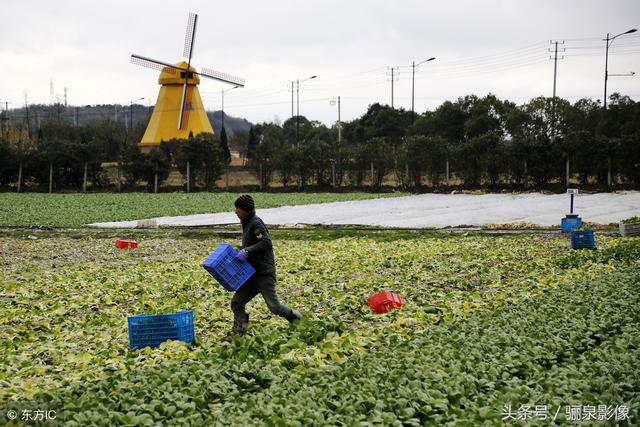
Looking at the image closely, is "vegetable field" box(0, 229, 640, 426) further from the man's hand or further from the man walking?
the man's hand

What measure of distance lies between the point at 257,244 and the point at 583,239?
44.1 feet

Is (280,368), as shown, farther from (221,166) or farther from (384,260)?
(221,166)

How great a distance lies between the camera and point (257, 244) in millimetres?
10875

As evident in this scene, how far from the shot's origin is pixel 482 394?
7652 mm

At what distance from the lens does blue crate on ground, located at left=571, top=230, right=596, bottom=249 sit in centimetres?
2097

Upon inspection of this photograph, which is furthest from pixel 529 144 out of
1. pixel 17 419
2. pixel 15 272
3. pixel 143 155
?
pixel 17 419

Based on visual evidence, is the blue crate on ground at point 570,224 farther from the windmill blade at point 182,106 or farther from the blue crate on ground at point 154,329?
the windmill blade at point 182,106

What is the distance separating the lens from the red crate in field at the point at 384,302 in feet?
43.0

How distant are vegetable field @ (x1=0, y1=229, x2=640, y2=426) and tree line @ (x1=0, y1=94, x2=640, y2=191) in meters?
34.9

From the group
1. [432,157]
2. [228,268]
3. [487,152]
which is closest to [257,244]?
[228,268]

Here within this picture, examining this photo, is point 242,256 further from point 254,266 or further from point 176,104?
point 176,104

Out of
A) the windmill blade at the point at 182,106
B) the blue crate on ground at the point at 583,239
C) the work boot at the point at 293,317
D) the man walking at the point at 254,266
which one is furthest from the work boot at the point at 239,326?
the windmill blade at the point at 182,106

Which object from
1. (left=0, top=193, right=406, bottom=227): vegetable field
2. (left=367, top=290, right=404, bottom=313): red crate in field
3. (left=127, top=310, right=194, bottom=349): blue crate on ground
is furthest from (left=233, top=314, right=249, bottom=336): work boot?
(left=0, top=193, right=406, bottom=227): vegetable field

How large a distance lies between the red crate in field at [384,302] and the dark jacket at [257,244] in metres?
2.82
